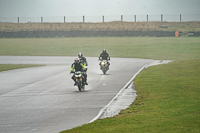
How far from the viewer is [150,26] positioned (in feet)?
323

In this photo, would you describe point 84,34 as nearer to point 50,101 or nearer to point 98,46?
point 98,46

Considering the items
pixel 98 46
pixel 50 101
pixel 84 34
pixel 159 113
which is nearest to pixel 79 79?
pixel 50 101

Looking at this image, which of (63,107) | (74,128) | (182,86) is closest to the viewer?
(74,128)

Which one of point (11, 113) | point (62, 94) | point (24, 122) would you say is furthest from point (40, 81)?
point (24, 122)

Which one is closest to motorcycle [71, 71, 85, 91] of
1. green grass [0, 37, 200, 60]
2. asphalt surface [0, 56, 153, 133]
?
asphalt surface [0, 56, 153, 133]

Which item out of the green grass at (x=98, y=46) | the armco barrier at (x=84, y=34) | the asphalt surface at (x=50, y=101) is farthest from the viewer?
the armco barrier at (x=84, y=34)

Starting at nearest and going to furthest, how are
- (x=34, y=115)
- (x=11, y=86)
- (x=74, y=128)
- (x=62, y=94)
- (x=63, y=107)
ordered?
(x=74, y=128) < (x=34, y=115) < (x=63, y=107) < (x=62, y=94) < (x=11, y=86)

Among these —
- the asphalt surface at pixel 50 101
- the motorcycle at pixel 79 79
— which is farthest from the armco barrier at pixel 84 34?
the motorcycle at pixel 79 79

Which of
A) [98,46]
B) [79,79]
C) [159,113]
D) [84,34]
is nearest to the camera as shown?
[159,113]

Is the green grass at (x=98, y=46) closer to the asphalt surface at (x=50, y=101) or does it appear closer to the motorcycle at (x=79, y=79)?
the asphalt surface at (x=50, y=101)

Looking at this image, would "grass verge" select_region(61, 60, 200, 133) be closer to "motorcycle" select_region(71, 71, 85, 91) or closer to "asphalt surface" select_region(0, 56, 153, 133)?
"asphalt surface" select_region(0, 56, 153, 133)

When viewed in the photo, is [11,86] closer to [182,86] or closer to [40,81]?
[40,81]

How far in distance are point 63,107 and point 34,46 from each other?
54.3 m

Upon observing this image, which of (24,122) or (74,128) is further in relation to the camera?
(24,122)
